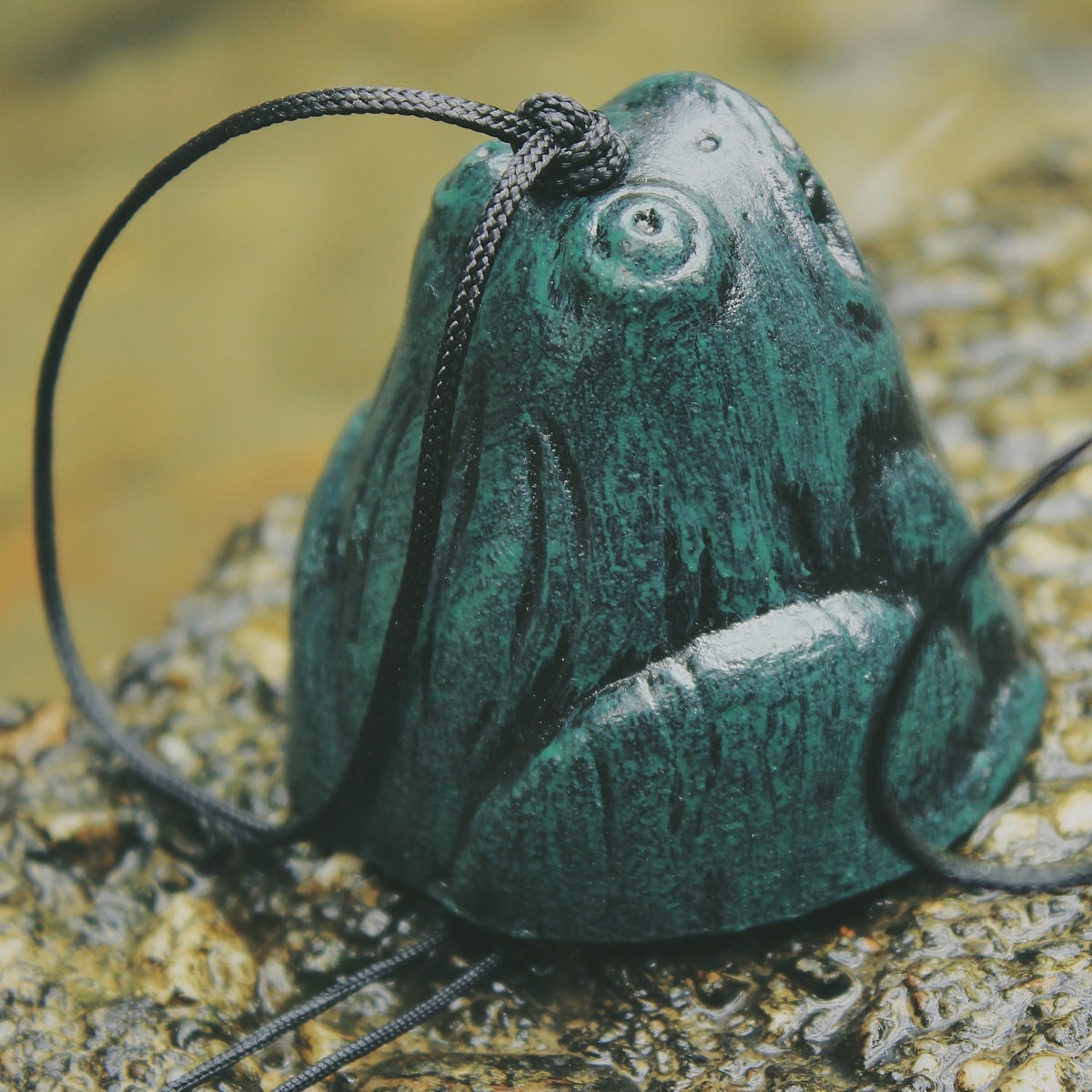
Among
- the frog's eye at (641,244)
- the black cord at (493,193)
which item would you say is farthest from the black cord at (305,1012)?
the frog's eye at (641,244)

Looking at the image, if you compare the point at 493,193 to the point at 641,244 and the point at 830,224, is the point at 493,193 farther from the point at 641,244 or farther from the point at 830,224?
the point at 830,224

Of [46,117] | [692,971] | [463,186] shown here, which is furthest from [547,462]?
[46,117]

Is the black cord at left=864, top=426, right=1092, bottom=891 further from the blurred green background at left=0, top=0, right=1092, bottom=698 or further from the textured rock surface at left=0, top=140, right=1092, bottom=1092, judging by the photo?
the blurred green background at left=0, top=0, right=1092, bottom=698

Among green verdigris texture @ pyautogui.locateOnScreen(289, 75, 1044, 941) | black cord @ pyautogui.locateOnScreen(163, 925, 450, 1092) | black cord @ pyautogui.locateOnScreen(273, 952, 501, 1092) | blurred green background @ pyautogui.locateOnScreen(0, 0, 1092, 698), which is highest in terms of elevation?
blurred green background @ pyautogui.locateOnScreen(0, 0, 1092, 698)

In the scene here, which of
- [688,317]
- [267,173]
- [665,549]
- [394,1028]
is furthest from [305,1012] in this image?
[267,173]

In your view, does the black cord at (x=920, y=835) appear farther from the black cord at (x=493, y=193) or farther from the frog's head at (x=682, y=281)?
the black cord at (x=493, y=193)

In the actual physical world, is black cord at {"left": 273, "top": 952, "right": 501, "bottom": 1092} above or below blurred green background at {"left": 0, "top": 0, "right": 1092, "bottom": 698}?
below

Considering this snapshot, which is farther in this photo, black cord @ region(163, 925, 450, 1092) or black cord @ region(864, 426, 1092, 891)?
black cord @ region(163, 925, 450, 1092)

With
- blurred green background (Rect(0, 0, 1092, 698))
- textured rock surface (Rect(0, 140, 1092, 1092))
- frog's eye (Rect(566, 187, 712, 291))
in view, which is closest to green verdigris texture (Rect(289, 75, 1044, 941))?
frog's eye (Rect(566, 187, 712, 291))

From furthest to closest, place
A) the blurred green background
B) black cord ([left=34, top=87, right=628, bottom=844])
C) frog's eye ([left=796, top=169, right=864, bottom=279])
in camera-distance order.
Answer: the blurred green background
frog's eye ([left=796, top=169, right=864, bottom=279])
black cord ([left=34, top=87, right=628, bottom=844])
